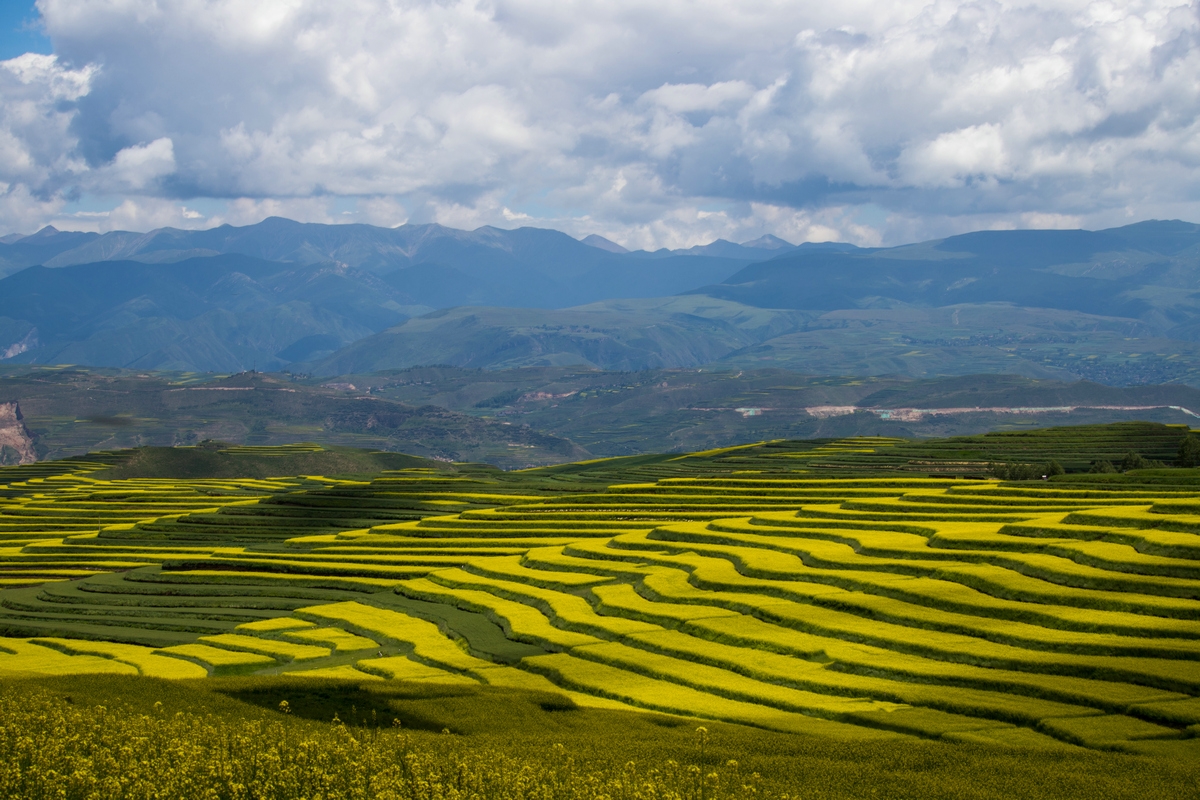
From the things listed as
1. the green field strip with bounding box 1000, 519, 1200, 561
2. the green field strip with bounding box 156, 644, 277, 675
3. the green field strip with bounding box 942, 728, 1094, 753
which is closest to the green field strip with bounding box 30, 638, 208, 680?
the green field strip with bounding box 156, 644, 277, 675

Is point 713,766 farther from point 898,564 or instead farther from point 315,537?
point 315,537

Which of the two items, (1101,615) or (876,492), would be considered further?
(876,492)

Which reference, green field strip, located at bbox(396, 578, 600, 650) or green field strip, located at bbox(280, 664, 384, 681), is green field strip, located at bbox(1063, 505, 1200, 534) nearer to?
green field strip, located at bbox(396, 578, 600, 650)

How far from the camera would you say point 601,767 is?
1173 inches

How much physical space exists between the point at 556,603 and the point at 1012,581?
24.7m

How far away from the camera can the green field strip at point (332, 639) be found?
2148 inches

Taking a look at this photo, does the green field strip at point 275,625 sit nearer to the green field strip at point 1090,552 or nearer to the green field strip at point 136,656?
the green field strip at point 136,656

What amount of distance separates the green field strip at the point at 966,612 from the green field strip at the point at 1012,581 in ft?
0.26

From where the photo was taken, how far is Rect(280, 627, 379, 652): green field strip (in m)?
54.6

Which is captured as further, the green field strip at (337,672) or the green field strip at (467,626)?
the green field strip at (467,626)

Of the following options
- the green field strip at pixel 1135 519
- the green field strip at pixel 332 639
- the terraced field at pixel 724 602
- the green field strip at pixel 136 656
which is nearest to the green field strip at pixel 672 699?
the terraced field at pixel 724 602

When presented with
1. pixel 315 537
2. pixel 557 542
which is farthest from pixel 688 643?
pixel 315 537

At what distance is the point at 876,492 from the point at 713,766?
64.5 metres

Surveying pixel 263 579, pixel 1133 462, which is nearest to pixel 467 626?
pixel 263 579
